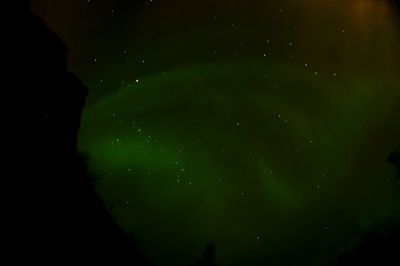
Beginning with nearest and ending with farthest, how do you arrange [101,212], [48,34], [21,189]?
[21,189]
[101,212]
[48,34]

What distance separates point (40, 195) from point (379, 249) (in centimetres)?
1996

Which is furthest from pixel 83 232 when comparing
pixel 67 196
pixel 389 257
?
pixel 389 257

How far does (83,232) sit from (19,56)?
14.5 feet

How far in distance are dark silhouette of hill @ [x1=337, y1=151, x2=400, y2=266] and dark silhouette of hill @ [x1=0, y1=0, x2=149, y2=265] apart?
1649 centimetres

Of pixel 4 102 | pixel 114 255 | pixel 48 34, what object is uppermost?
pixel 48 34

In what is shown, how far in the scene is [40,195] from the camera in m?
5.14

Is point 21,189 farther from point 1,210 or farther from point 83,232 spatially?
point 83,232

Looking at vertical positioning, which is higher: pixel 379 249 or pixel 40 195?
pixel 40 195

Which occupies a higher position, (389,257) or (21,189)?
(21,189)

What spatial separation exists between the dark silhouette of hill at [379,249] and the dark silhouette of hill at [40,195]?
1649cm

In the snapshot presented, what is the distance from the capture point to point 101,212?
6680mm

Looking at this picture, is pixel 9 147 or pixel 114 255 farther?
pixel 114 255

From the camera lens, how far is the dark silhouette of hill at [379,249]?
19.8 m

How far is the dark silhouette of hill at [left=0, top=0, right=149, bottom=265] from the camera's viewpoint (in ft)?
15.3
